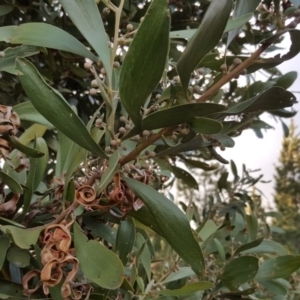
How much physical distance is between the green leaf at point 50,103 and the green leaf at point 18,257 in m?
0.12

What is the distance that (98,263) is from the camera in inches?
13.3

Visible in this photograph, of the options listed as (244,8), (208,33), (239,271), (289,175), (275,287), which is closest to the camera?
(208,33)

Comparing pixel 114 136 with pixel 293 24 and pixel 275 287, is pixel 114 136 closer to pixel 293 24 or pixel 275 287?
pixel 293 24

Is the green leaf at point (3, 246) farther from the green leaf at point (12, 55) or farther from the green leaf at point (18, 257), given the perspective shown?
the green leaf at point (12, 55)

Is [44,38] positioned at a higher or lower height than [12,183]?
higher

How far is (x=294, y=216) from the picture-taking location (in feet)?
15.3

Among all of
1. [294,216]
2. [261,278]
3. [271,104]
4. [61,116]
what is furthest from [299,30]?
[294,216]

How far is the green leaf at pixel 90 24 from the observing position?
0.36 meters

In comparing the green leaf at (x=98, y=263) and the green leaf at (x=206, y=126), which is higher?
the green leaf at (x=206, y=126)

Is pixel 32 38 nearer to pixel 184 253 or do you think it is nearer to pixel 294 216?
pixel 184 253

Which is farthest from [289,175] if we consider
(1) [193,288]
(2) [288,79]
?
(1) [193,288]

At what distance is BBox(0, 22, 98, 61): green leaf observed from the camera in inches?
14.5

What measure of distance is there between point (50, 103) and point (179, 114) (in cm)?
10

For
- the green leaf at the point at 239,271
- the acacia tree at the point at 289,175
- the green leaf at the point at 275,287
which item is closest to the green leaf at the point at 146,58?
the green leaf at the point at 239,271
